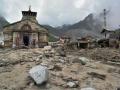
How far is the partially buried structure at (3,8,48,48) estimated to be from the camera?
1267 inches

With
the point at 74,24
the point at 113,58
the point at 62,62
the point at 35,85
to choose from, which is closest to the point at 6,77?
the point at 35,85

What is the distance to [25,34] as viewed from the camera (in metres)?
32.8

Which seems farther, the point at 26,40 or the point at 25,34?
the point at 26,40

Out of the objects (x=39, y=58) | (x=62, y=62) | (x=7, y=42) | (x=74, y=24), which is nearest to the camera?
(x=62, y=62)

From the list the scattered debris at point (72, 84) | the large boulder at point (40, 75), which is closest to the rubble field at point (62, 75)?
the scattered debris at point (72, 84)

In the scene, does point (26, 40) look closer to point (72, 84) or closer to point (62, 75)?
point (62, 75)

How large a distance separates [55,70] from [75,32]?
65.6 meters

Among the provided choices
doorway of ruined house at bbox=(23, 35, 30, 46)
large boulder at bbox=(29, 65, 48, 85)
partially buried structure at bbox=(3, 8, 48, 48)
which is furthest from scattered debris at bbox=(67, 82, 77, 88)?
doorway of ruined house at bbox=(23, 35, 30, 46)

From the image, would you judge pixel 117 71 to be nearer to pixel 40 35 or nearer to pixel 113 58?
pixel 113 58

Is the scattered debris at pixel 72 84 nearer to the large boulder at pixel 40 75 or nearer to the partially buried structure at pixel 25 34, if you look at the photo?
the large boulder at pixel 40 75

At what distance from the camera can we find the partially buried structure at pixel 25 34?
32188 millimetres

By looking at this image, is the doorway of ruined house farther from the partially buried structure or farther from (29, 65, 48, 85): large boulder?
(29, 65, 48, 85): large boulder

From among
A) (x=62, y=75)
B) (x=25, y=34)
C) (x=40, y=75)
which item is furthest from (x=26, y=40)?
(x=40, y=75)

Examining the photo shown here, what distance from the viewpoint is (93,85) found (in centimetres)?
1033
